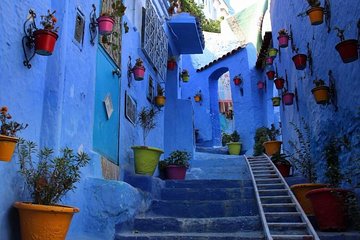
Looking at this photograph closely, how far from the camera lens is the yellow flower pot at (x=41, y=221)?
3.31m

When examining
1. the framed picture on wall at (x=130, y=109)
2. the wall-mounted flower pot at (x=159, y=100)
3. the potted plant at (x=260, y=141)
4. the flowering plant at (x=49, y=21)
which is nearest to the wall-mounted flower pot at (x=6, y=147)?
the flowering plant at (x=49, y=21)

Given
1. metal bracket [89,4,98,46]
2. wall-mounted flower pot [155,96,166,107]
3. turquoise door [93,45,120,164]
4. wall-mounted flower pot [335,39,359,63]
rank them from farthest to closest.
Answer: wall-mounted flower pot [155,96,166,107] < turquoise door [93,45,120,164] < metal bracket [89,4,98,46] < wall-mounted flower pot [335,39,359,63]

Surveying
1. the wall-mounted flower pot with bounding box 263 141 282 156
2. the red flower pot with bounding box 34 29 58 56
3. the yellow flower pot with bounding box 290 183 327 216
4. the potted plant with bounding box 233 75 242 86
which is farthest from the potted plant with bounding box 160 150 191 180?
the potted plant with bounding box 233 75 242 86

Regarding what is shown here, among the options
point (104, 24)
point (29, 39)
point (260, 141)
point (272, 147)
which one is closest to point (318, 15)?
point (104, 24)

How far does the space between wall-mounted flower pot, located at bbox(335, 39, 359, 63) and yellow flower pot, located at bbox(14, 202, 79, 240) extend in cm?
327

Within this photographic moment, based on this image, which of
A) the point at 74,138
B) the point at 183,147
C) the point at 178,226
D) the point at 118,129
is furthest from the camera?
the point at 183,147

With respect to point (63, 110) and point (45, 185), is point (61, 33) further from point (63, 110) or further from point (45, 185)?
point (45, 185)

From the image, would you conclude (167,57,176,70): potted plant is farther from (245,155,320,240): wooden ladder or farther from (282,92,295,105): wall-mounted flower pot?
(245,155,320,240): wooden ladder

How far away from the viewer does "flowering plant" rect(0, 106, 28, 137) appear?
132 inches

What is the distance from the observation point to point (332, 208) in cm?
452

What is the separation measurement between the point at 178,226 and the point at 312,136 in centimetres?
298

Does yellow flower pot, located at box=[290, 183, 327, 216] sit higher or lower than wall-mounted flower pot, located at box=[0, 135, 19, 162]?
lower

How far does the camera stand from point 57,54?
438 cm

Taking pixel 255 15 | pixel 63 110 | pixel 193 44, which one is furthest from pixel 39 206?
pixel 255 15
